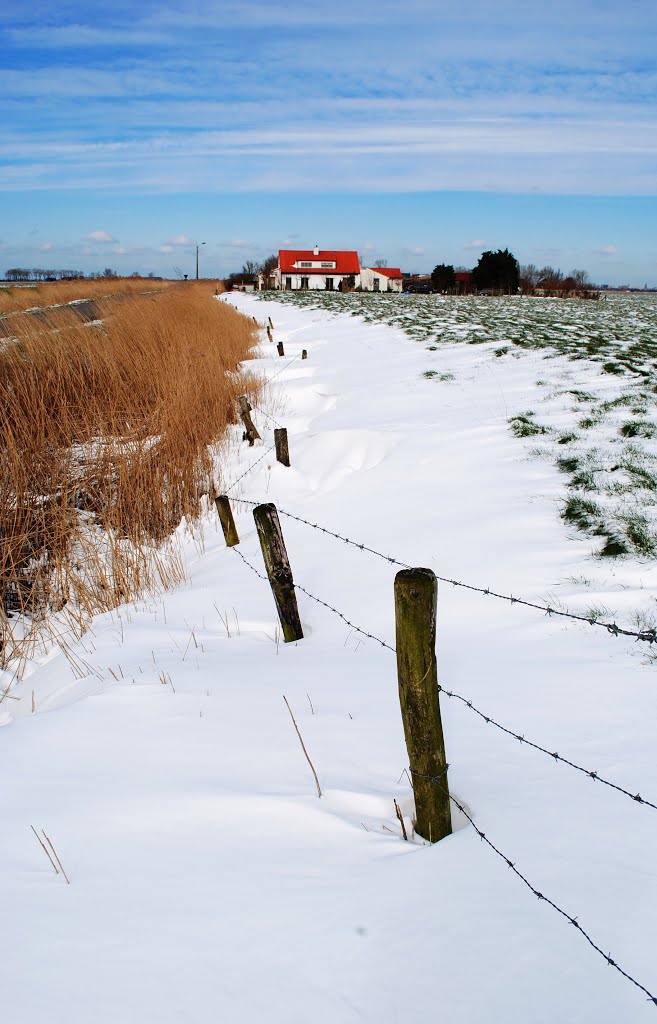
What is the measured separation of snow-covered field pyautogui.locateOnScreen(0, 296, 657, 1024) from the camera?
1421 millimetres

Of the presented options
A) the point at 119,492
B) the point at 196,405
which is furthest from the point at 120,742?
the point at 196,405

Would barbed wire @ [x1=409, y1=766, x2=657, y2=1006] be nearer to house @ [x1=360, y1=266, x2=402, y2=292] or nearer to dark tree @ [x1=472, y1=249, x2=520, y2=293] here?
dark tree @ [x1=472, y1=249, x2=520, y2=293]

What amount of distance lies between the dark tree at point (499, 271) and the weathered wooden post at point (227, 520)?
53.0 m

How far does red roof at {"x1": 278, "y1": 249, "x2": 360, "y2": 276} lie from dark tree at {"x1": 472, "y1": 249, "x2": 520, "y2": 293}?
20.5 m

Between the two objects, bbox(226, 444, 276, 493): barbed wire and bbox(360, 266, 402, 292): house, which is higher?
bbox(360, 266, 402, 292): house

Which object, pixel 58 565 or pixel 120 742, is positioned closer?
pixel 120 742

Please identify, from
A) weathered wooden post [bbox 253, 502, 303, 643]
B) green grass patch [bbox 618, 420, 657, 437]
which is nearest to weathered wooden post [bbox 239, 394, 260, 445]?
green grass patch [bbox 618, 420, 657, 437]

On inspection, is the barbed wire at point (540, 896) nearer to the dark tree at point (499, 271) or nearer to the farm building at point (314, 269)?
the dark tree at point (499, 271)

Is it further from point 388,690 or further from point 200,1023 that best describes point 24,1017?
point 388,690

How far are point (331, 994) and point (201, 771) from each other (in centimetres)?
91

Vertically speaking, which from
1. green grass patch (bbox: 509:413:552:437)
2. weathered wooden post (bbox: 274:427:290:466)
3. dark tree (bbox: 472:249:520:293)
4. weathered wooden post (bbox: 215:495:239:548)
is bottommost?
weathered wooden post (bbox: 215:495:239:548)

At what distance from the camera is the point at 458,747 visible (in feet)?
7.70

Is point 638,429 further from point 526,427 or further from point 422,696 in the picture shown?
point 422,696

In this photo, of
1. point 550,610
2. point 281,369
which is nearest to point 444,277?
point 281,369
